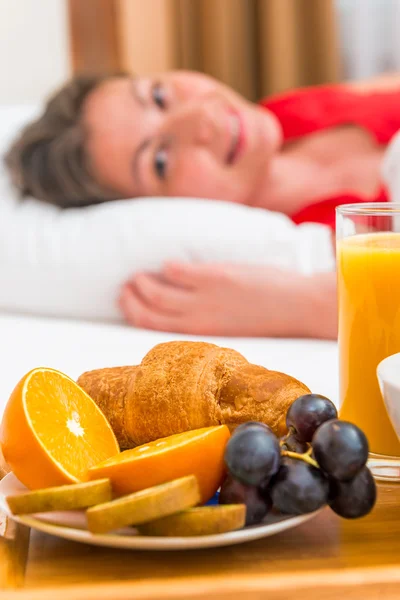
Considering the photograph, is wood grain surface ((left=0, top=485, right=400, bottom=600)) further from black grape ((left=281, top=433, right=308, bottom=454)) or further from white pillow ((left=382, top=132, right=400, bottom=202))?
white pillow ((left=382, top=132, right=400, bottom=202))

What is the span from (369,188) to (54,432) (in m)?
1.75

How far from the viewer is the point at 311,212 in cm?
183

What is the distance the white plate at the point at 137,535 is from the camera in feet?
1.47

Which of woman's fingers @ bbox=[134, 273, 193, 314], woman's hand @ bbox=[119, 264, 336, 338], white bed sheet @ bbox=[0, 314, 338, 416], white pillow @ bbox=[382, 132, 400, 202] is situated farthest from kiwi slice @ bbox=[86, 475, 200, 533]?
white pillow @ bbox=[382, 132, 400, 202]

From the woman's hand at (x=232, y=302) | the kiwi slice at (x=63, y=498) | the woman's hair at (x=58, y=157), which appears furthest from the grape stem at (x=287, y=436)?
the woman's hair at (x=58, y=157)

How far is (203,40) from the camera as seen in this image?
2.81m

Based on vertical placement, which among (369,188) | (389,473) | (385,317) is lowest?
(369,188)

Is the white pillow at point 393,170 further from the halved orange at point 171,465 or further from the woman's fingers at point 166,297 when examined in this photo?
the halved orange at point 171,465

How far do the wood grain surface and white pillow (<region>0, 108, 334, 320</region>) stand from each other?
96 centimetres

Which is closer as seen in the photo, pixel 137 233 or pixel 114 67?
pixel 137 233

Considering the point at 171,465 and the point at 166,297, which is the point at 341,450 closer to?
the point at 171,465

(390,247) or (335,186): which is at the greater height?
(390,247)

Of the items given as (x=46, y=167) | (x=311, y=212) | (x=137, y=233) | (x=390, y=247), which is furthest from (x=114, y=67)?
(x=390, y=247)

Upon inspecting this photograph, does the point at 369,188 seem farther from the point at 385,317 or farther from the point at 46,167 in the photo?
the point at 385,317
